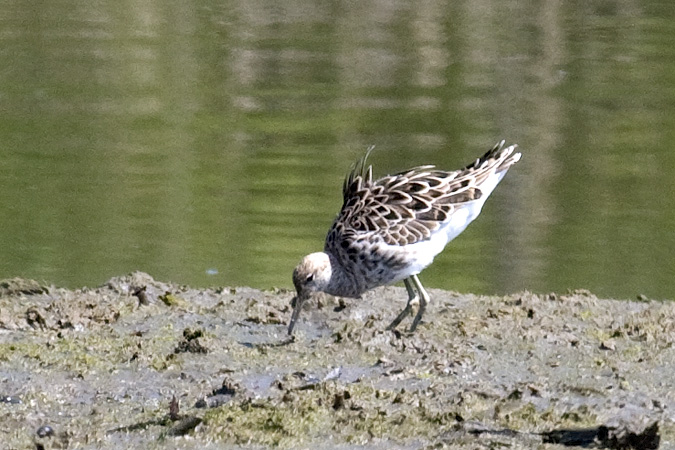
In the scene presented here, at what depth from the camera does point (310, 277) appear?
746 centimetres

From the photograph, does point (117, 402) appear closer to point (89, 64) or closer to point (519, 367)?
point (519, 367)

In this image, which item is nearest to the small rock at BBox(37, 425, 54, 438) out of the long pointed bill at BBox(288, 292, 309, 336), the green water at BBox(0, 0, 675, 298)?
the long pointed bill at BBox(288, 292, 309, 336)

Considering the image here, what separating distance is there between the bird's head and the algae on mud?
0.16 metres

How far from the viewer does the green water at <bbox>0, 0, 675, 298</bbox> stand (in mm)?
10359

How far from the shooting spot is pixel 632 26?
22.1 m

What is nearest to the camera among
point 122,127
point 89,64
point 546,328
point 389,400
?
point 389,400

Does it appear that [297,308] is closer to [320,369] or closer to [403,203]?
[320,369]

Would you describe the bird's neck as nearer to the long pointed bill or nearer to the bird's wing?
the bird's wing

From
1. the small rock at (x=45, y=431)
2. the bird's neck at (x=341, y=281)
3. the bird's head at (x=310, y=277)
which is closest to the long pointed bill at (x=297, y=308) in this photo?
the bird's head at (x=310, y=277)

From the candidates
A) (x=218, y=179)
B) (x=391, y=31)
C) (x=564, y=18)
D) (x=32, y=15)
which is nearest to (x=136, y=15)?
(x=32, y=15)

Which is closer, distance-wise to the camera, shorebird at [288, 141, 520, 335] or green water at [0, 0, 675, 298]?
shorebird at [288, 141, 520, 335]

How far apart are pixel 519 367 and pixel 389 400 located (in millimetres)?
1015

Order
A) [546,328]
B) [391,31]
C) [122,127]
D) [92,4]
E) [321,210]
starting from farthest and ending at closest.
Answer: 1. [92,4]
2. [391,31]
3. [122,127]
4. [321,210]
5. [546,328]

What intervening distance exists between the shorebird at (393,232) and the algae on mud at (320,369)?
0.21 meters
